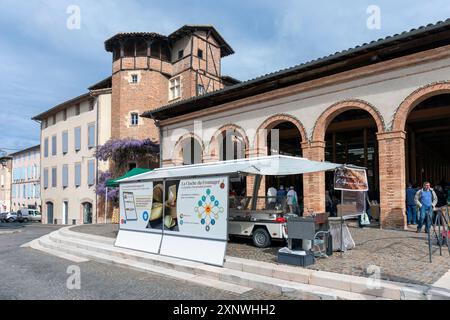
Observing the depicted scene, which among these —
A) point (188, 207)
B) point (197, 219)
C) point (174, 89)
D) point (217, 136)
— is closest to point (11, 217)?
point (174, 89)

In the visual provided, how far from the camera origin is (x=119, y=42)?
25609 millimetres

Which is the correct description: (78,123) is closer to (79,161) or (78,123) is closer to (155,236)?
(79,161)

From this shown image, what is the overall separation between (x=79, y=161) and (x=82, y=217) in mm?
4476

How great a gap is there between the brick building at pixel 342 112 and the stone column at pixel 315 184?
4 cm

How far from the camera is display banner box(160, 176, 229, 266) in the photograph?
726cm

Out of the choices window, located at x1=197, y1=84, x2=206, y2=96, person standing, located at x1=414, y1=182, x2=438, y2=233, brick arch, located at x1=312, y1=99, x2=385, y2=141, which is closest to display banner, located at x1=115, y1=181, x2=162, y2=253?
brick arch, located at x1=312, y1=99, x2=385, y2=141

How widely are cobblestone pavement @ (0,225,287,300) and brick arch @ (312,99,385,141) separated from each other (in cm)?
767

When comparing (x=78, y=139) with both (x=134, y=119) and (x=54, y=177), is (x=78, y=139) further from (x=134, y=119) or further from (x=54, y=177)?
(x=134, y=119)

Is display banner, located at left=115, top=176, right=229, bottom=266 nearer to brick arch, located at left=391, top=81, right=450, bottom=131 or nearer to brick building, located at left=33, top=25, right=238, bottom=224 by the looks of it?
brick arch, located at left=391, top=81, right=450, bottom=131

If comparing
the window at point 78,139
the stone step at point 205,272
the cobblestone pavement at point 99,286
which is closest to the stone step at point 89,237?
the stone step at point 205,272

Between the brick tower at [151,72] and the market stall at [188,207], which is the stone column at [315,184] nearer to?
the market stall at [188,207]

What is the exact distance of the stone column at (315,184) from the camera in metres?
12.5

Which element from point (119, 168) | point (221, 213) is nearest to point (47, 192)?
point (119, 168)

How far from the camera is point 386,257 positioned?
695 cm
